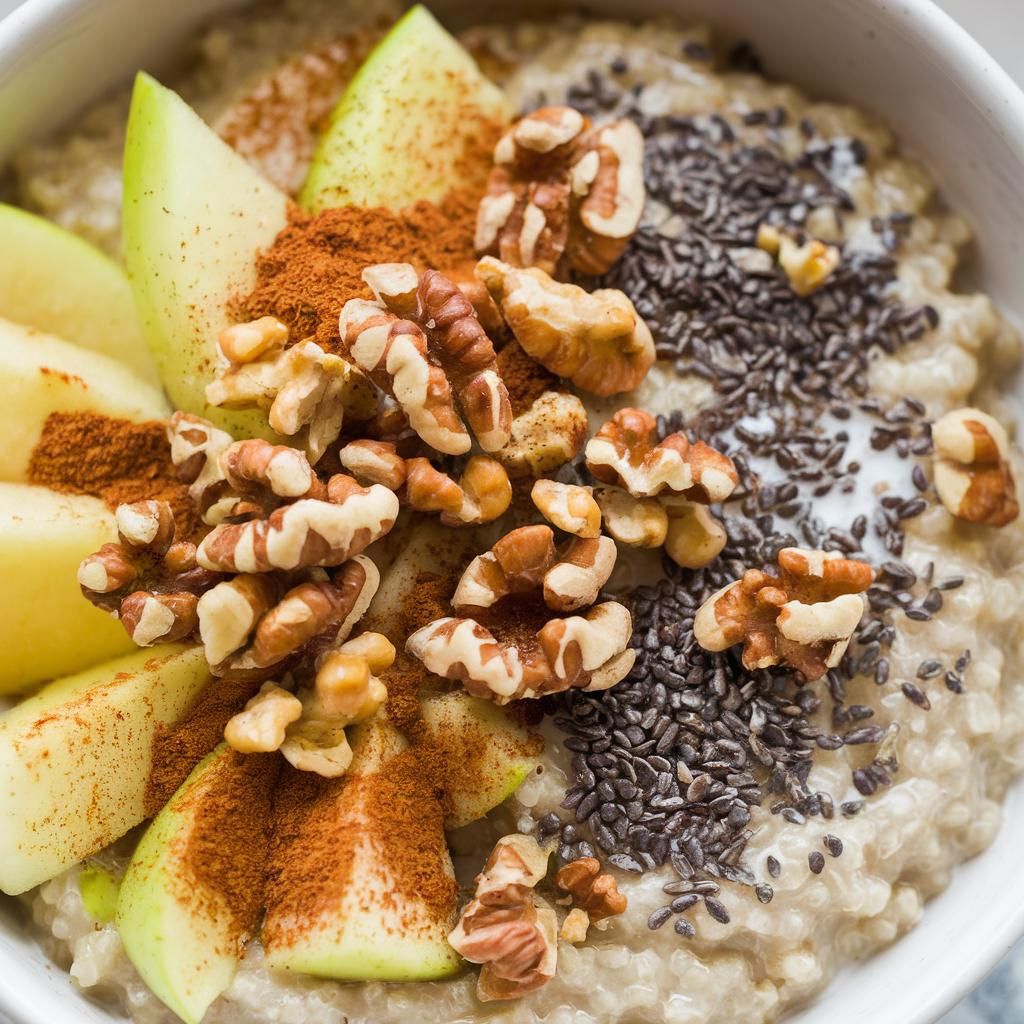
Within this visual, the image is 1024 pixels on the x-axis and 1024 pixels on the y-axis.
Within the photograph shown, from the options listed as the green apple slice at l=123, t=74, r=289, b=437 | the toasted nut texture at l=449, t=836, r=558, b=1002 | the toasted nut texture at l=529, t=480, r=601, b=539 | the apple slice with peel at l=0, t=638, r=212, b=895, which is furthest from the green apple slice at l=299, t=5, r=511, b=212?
the toasted nut texture at l=449, t=836, r=558, b=1002

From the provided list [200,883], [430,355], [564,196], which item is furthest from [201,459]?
[564,196]

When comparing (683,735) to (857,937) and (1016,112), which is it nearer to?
(857,937)

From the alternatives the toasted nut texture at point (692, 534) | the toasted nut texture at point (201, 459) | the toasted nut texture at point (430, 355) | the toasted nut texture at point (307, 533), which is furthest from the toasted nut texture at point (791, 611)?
the toasted nut texture at point (201, 459)

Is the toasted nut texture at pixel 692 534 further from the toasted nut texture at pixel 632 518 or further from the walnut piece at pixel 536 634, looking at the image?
the walnut piece at pixel 536 634

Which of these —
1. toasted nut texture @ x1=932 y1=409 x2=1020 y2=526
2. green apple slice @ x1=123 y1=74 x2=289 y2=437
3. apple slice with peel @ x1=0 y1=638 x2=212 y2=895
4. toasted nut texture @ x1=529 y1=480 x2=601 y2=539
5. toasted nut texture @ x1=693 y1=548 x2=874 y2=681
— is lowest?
apple slice with peel @ x1=0 y1=638 x2=212 y2=895

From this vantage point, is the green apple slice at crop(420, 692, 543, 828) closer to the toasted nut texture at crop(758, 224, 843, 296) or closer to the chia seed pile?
the chia seed pile

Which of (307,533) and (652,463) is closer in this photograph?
(307,533)

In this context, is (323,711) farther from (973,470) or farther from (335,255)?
(973,470)

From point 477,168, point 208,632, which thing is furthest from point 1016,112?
point 208,632
